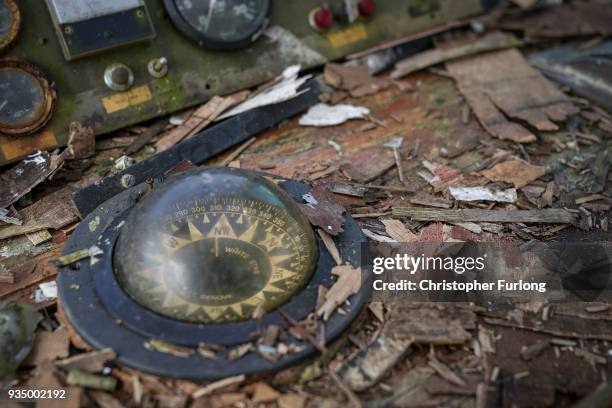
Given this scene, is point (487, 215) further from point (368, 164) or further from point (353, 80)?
point (353, 80)

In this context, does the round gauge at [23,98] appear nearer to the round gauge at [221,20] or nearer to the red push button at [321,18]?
the round gauge at [221,20]

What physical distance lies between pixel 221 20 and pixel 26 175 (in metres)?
2.08

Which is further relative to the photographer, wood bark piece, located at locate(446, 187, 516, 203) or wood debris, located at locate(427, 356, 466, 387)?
wood bark piece, located at locate(446, 187, 516, 203)

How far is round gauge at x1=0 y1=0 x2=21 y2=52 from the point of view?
15.0ft

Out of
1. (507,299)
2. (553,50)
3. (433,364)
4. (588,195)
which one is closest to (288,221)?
(433,364)

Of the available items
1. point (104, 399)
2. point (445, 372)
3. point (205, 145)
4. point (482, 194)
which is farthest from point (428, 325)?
point (205, 145)

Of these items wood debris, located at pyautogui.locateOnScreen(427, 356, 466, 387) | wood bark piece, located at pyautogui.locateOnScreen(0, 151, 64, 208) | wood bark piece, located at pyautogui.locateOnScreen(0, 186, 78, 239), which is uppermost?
wood bark piece, located at pyautogui.locateOnScreen(0, 151, 64, 208)

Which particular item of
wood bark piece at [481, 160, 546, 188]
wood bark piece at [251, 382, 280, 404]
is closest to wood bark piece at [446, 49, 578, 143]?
wood bark piece at [481, 160, 546, 188]

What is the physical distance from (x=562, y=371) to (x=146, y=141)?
3.57 meters

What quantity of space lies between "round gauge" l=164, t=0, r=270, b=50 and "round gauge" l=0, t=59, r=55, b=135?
1.22 metres

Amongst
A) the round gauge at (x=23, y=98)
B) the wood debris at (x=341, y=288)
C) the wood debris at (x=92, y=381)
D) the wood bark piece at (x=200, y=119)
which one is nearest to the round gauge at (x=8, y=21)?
the round gauge at (x=23, y=98)

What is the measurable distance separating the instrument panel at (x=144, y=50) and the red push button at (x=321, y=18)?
10mm

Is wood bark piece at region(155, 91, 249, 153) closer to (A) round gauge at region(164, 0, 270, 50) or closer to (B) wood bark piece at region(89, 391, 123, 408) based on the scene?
(A) round gauge at region(164, 0, 270, 50)

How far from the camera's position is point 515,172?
4887 millimetres
